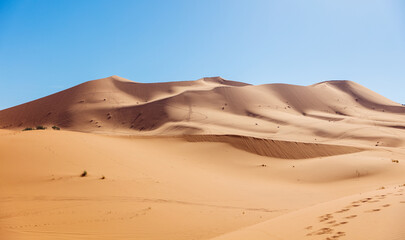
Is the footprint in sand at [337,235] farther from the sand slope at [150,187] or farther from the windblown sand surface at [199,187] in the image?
the sand slope at [150,187]

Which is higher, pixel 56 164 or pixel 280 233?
pixel 56 164

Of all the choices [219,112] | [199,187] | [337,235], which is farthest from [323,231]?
[219,112]

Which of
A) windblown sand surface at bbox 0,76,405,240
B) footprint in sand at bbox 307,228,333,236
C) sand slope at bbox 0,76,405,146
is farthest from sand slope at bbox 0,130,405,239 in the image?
sand slope at bbox 0,76,405,146

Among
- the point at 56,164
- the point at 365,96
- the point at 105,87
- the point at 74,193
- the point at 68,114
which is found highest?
the point at 105,87

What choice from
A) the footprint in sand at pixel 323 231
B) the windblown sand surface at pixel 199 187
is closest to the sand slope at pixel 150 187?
the windblown sand surface at pixel 199 187

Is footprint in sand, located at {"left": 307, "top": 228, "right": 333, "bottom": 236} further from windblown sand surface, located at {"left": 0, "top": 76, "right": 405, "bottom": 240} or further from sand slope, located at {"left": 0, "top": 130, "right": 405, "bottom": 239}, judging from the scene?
sand slope, located at {"left": 0, "top": 130, "right": 405, "bottom": 239}

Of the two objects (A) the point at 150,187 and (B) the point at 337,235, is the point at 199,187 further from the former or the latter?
(B) the point at 337,235

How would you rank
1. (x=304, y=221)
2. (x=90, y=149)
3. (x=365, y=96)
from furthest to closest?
(x=365, y=96) < (x=90, y=149) < (x=304, y=221)

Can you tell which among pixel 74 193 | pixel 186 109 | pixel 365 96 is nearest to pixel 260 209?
pixel 74 193

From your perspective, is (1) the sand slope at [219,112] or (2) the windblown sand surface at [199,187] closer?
(2) the windblown sand surface at [199,187]

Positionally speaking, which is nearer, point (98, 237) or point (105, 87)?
point (98, 237)

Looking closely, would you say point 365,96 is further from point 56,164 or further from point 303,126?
point 56,164

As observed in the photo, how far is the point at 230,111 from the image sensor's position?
133ft

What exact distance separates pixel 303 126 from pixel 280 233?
30073 mm
